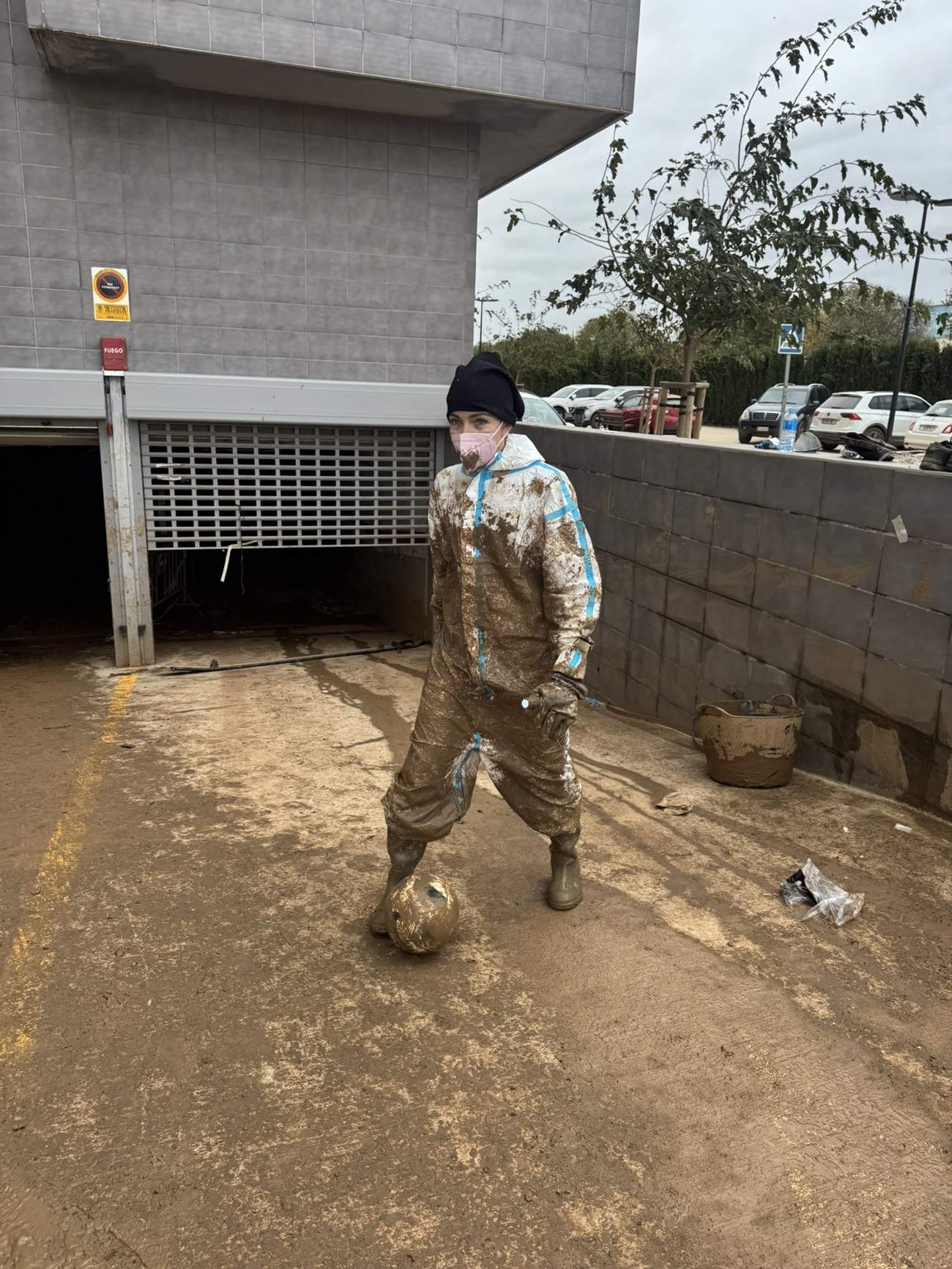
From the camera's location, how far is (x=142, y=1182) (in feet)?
7.15

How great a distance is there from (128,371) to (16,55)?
7.39ft

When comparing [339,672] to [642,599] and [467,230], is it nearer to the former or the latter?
[642,599]

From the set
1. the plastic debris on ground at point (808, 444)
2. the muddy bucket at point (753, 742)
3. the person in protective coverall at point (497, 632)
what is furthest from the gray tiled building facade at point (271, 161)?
the person in protective coverall at point (497, 632)

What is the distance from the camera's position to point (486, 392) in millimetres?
2992

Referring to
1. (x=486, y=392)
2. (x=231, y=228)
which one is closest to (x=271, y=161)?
(x=231, y=228)

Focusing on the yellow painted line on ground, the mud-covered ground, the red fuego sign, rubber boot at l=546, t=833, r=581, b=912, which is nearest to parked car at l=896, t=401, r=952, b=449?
the red fuego sign

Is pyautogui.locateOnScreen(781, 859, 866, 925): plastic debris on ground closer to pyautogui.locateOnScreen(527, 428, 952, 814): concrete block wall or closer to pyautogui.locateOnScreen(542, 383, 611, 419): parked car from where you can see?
pyautogui.locateOnScreen(527, 428, 952, 814): concrete block wall

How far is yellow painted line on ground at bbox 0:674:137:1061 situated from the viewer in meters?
2.74

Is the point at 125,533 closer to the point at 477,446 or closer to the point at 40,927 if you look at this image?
the point at 40,927

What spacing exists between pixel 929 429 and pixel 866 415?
7.12ft

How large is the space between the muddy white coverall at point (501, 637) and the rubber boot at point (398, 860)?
0.22ft

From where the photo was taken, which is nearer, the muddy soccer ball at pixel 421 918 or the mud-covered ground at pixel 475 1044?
the mud-covered ground at pixel 475 1044

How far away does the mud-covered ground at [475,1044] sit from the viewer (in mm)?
2096

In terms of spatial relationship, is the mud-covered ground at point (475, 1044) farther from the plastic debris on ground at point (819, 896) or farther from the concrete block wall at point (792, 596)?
the concrete block wall at point (792, 596)
